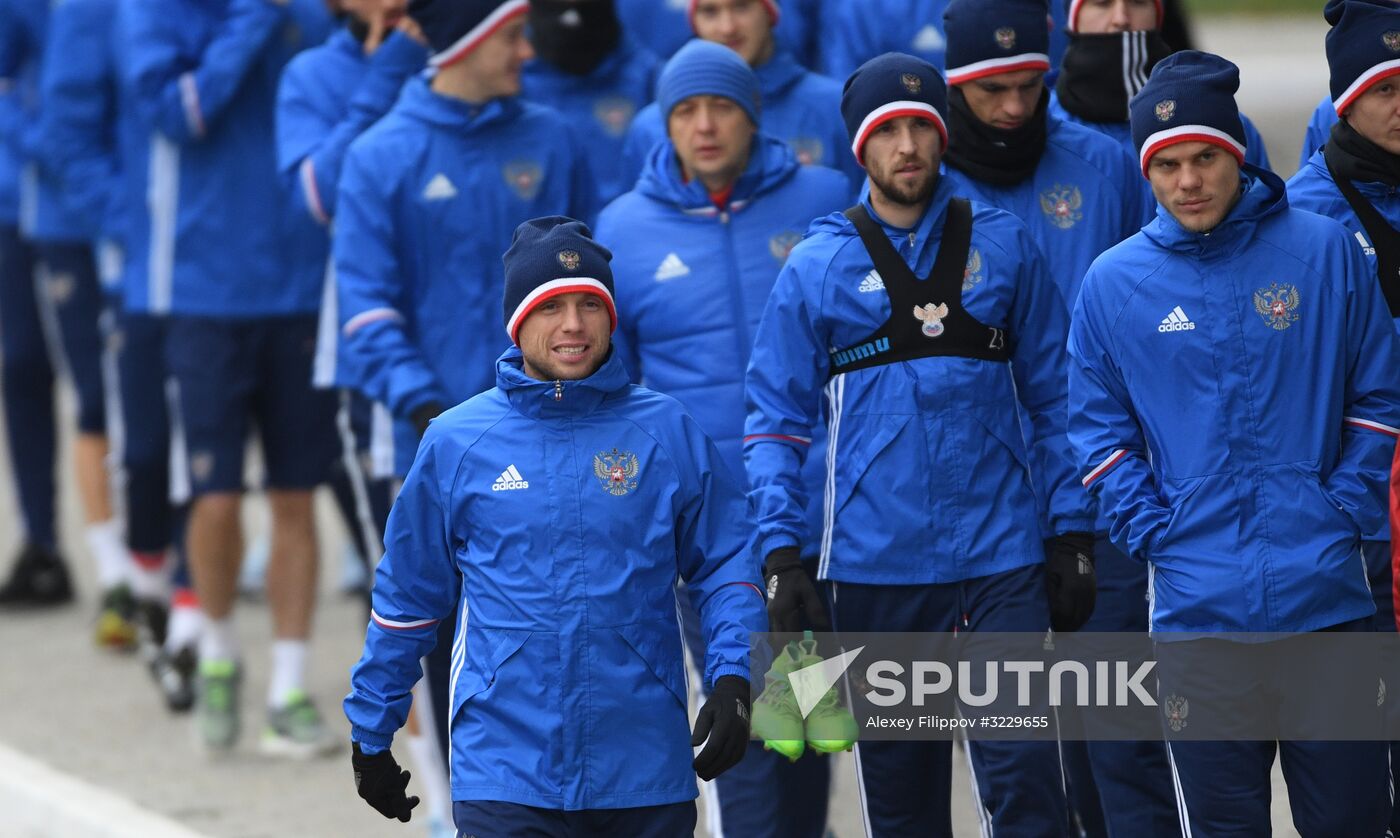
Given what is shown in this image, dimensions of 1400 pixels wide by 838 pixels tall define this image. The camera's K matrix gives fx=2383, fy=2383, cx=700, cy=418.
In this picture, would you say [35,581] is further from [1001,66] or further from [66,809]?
[1001,66]

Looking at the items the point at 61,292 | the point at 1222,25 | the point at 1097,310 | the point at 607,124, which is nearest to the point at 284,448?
the point at 607,124

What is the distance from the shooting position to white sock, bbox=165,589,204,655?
9008 millimetres

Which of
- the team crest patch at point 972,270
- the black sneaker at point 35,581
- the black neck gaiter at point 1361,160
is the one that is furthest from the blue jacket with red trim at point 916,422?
the black sneaker at point 35,581

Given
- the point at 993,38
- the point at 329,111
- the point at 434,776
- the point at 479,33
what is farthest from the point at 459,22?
the point at 434,776

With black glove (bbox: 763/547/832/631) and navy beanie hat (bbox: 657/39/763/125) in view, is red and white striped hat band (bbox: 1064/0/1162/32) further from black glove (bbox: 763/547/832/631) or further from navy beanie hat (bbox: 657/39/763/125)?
black glove (bbox: 763/547/832/631)

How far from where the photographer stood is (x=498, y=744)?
518 cm

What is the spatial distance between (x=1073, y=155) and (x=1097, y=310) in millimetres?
927

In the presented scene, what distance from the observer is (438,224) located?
7094mm

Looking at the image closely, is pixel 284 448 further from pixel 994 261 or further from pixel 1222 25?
pixel 1222 25

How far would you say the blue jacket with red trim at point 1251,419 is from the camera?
5156 mm

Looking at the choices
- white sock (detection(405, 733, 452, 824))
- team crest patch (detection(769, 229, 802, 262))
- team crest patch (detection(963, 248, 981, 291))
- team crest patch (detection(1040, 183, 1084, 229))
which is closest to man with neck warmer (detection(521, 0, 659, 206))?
team crest patch (detection(769, 229, 802, 262))

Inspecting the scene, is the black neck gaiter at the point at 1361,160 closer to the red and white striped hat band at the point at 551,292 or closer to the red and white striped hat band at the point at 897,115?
the red and white striped hat band at the point at 897,115

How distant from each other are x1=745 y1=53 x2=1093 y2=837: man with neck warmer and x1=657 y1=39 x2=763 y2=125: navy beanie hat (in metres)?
0.73

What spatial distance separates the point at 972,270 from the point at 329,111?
296 centimetres
